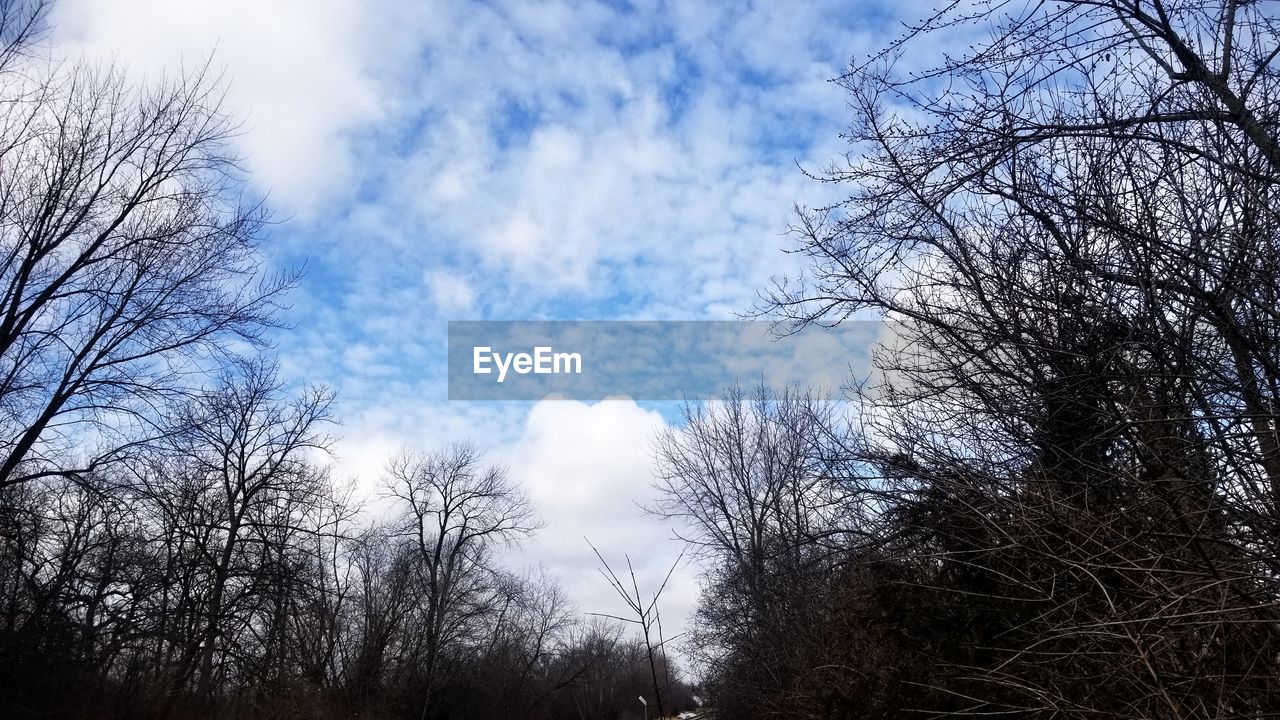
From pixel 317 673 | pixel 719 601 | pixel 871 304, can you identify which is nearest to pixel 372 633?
pixel 317 673

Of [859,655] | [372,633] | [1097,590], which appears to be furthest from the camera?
[372,633]

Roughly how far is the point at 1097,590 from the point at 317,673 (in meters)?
22.2

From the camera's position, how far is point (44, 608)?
46.4ft

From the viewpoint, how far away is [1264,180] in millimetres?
4254

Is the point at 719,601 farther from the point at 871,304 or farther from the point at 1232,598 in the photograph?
the point at 1232,598

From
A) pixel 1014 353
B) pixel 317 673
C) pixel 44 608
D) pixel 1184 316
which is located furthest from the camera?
pixel 317 673

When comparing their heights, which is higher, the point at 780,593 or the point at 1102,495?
the point at 780,593

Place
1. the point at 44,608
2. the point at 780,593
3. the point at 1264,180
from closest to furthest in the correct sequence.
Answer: the point at 1264,180
the point at 44,608
the point at 780,593

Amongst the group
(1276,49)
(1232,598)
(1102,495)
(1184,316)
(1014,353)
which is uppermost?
(1276,49)

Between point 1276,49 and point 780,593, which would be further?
point 780,593

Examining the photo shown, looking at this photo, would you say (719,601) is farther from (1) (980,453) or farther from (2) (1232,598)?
(2) (1232,598)

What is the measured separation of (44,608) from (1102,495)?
1606 cm

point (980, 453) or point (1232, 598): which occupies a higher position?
point (980, 453)

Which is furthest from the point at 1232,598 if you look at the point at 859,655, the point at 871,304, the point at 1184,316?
the point at 859,655
